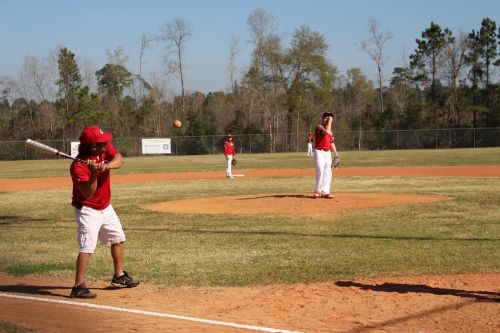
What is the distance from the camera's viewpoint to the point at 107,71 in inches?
3354

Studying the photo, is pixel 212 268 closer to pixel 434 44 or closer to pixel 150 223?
pixel 150 223

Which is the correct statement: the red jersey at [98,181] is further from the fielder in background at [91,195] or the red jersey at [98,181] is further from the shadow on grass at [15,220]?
the shadow on grass at [15,220]

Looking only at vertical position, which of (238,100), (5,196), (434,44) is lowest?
(5,196)

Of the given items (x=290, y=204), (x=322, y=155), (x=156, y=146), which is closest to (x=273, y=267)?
(x=290, y=204)

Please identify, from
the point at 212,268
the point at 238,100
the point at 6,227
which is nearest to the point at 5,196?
the point at 6,227

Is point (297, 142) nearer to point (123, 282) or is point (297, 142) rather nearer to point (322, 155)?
point (322, 155)

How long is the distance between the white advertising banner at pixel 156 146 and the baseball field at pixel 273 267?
49.6 meters

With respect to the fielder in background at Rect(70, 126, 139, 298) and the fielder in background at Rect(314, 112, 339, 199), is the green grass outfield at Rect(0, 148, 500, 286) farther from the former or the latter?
the fielder in background at Rect(314, 112, 339, 199)

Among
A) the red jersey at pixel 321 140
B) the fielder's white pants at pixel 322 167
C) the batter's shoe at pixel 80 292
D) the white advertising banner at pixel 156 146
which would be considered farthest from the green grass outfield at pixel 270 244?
the white advertising banner at pixel 156 146

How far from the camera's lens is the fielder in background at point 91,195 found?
7.00 metres

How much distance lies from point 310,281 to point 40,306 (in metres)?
3.01

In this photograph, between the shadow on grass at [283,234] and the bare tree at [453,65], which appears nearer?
the shadow on grass at [283,234]

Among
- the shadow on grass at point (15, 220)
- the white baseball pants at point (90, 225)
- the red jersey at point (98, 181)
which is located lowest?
the shadow on grass at point (15, 220)

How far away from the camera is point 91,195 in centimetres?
703
